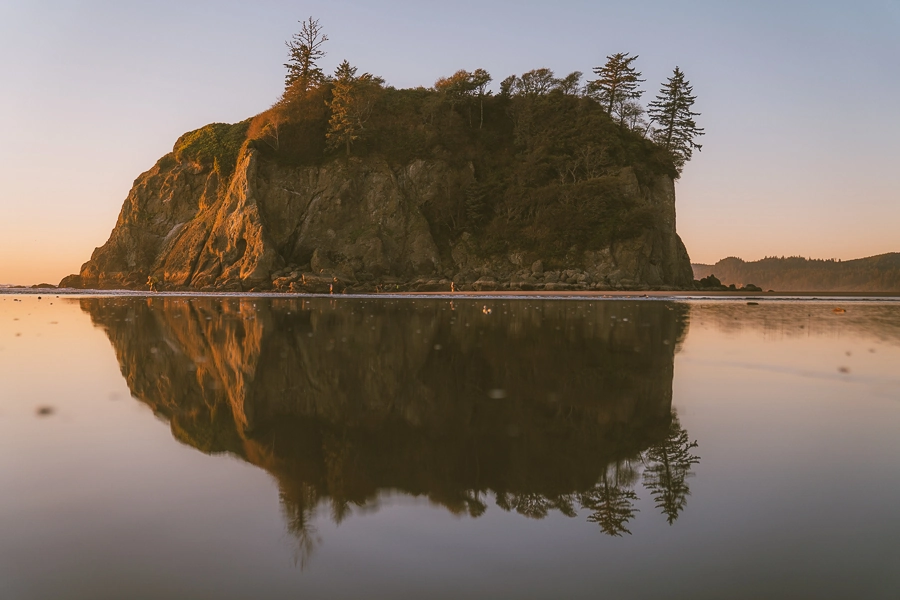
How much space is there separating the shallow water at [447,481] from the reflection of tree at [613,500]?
2 centimetres

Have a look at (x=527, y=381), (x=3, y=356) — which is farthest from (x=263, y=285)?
(x=527, y=381)

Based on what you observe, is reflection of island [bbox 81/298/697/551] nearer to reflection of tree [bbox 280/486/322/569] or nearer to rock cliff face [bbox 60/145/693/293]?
reflection of tree [bbox 280/486/322/569]

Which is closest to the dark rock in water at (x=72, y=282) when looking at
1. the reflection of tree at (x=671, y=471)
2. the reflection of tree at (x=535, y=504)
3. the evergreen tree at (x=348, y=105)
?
the evergreen tree at (x=348, y=105)

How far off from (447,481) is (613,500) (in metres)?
1.29

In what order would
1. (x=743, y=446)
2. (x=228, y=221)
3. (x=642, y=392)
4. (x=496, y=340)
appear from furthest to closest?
(x=228, y=221) → (x=496, y=340) → (x=642, y=392) → (x=743, y=446)

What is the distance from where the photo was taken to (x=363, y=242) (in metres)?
68.4

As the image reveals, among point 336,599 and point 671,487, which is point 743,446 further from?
point 336,599

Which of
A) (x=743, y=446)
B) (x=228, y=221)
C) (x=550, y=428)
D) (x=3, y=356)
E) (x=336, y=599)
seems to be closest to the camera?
(x=336, y=599)

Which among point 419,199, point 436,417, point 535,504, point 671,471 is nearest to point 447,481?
point 535,504

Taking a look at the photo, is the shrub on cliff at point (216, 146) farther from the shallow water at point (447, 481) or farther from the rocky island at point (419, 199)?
the shallow water at point (447, 481)

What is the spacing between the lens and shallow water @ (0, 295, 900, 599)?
11.4ft

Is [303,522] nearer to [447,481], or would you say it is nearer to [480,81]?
[447,481]

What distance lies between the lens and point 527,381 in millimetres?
9438

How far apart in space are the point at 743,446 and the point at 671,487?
63.6 inches
